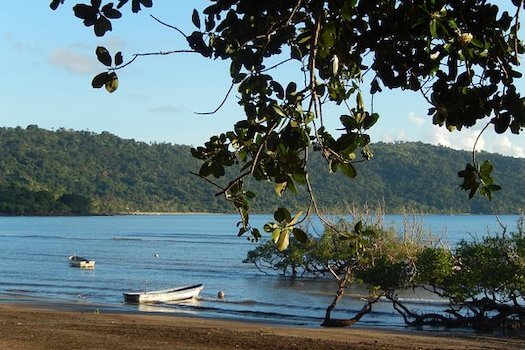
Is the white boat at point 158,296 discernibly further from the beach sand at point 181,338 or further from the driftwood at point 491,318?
the driftwood at point 491,318

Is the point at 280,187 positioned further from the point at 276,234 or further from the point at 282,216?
the point at 276,234

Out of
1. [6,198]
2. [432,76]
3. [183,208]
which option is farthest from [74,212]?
[432,76]

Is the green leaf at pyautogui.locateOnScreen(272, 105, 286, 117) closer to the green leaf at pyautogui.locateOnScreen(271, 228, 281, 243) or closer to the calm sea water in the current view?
the green leaf at pyautogui.locateOnScreen(271, 228, 281, 243)

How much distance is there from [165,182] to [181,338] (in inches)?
6760

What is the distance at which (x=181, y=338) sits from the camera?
18.3 metres

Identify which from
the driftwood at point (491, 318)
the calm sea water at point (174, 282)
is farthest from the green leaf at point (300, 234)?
the calm sea water at point (174, 282)

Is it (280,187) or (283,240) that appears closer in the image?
(283,240)

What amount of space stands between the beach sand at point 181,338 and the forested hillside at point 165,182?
11104 centimetres

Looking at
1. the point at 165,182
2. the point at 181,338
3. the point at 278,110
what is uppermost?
the point at 165,182

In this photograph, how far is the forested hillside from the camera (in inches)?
6214

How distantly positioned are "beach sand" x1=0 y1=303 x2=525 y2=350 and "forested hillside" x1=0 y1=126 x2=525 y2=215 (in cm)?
11104

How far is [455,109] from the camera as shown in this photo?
12.3 feet

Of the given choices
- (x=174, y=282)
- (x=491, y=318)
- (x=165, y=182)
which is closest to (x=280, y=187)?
(x=491, y=318)

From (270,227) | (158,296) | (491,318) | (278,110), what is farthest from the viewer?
(158,296)
